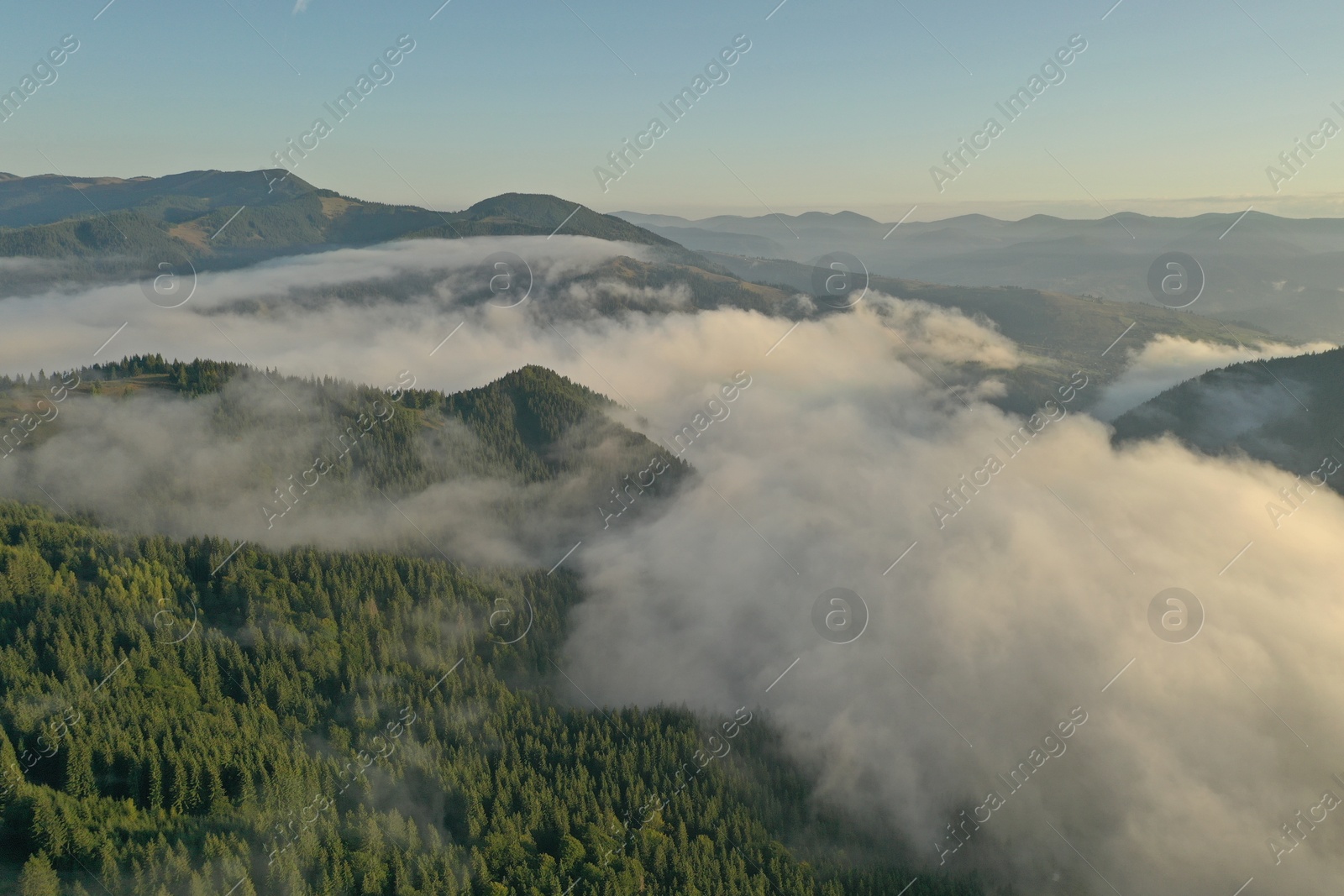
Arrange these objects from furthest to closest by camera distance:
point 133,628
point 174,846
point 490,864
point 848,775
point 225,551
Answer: point 848,775 → point 225,551 → point 133,628 → point 490,864 → point 174,846

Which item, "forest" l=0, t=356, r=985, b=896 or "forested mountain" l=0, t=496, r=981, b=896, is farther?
"forest" l=0, t=356, r=985, b=896

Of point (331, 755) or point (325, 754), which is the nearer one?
point (331, 755)

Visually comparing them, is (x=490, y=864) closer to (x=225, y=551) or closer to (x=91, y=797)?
(x=91, y=797)

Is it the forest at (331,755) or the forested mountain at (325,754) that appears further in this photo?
the forest at (331,755)

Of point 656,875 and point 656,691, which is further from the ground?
point 656,875

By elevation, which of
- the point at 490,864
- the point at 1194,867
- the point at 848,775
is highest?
the point at 490,864

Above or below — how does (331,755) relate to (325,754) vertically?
above

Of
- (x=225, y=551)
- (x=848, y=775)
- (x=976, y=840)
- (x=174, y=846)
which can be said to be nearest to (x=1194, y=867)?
(x=976, y=840)

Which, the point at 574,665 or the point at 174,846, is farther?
the point at 574,665
